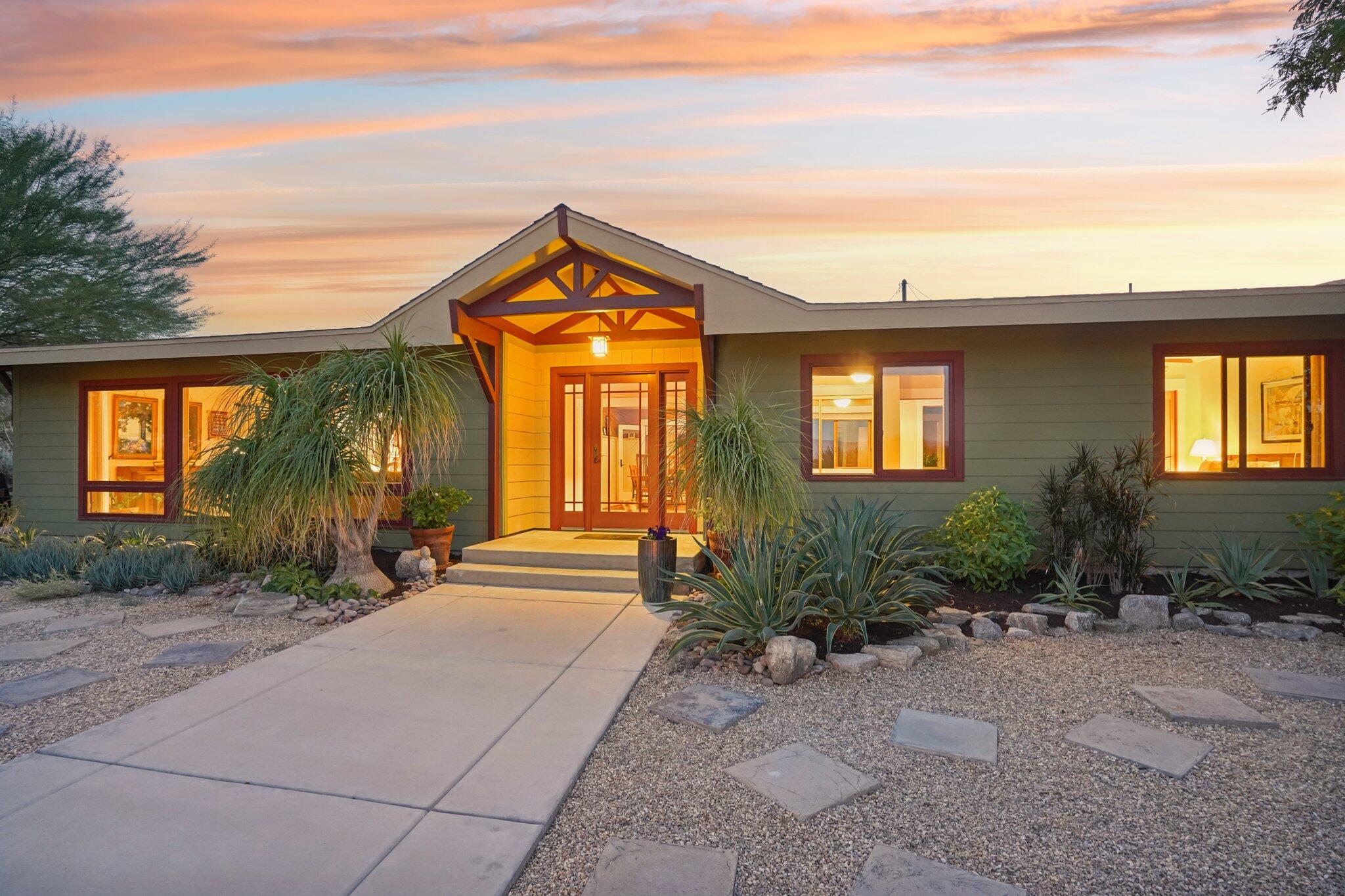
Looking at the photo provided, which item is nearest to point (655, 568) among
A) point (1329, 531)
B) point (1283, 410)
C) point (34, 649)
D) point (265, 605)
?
point (265, 605)

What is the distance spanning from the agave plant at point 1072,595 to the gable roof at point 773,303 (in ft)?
6.89

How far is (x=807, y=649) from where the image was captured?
12.4 ft

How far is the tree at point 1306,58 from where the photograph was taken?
570 cm

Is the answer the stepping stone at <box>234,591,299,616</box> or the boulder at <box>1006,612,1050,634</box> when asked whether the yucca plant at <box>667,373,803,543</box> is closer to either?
the boulder at <box>1006,612,1050,634</box>

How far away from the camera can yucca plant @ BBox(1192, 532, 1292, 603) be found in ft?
17.6

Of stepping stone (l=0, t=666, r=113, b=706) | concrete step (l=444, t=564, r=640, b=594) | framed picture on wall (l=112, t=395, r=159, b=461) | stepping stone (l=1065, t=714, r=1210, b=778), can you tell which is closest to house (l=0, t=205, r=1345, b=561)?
concrete step (l=444, t=564, r=640, b=594)

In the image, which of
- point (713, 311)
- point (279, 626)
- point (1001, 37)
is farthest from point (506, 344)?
point (1001, 37)

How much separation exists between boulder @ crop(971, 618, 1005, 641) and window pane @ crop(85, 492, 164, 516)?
9157mm

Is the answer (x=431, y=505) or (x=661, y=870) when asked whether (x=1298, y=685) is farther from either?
(x=431, y=505)

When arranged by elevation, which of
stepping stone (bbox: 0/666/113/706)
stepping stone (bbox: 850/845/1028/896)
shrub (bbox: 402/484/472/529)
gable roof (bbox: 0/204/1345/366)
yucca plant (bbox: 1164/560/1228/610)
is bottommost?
stepping stone (bbox: 0/666/113/706)

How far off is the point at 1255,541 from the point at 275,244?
12501 mm

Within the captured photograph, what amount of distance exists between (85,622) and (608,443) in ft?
15.3

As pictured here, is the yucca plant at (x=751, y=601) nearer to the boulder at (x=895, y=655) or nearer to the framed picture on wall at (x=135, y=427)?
the boulder at (x=895, y=655)

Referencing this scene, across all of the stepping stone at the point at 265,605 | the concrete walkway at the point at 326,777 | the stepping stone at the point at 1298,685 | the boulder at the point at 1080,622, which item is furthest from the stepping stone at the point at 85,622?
the stepping stone at the point at 1298,685
